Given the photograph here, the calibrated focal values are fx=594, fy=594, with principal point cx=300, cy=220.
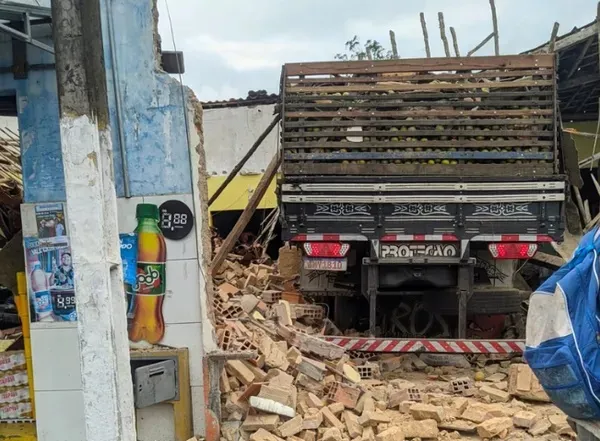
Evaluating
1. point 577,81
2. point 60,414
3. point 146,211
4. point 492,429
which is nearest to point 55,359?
point 60,414

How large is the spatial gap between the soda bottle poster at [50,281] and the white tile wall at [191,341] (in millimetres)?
815

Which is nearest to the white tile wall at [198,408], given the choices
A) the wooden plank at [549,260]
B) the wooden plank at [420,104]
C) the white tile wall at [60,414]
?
the white tile wall at [60,414]

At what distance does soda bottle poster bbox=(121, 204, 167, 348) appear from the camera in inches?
198

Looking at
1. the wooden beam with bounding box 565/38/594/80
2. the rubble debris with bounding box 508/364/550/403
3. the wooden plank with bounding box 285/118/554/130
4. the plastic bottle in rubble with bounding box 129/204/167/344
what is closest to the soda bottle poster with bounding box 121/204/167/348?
the plastic bottle in rubble with bounding box 129/204/167/344

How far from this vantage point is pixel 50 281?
500 centimetres

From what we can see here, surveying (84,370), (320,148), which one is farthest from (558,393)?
(320,148)

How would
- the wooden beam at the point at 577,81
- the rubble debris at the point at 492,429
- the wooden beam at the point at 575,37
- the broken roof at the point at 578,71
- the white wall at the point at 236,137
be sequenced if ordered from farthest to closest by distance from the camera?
the white wall at the point at 236,137 < the wooden beam at the point at 577,81 < the broken roof at the point at 578,71 < the wooden beam at the point at 575,37 < the rubble debris at the point at 492,429

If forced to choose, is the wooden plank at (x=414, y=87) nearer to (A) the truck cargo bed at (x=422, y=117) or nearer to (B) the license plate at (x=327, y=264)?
(A) the truck cargo bed at (x=422, y=117)

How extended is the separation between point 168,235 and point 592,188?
11253 millimetres

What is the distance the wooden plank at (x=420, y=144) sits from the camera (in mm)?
7109

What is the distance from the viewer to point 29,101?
192 inches

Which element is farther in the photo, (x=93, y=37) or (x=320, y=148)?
(x=320, y=148)

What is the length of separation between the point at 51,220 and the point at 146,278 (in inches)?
36.0

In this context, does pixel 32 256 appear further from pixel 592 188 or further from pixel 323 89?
pixel 592 188
